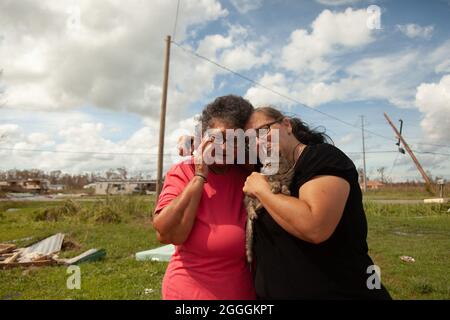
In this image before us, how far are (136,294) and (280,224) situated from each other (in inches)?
194

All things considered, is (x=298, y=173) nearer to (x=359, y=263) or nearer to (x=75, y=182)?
(x=359, y=263)

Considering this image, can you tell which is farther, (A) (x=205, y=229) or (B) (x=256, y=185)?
(A) (x=205, y=229)

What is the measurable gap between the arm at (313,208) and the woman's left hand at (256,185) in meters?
0.08

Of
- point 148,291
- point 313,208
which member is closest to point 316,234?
point 313,208

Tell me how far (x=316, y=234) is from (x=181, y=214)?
66cm

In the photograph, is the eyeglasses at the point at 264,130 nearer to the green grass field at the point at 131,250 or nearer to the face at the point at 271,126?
the face at the point at 271,126

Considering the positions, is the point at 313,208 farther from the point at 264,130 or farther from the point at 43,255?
the point at 43,255

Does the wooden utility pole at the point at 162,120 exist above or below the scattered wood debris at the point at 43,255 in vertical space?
above

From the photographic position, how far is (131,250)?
10148 millimetres

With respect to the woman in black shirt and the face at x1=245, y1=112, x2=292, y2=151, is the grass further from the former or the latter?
the woman in black shirt

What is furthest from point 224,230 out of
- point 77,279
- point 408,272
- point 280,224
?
point 408,272

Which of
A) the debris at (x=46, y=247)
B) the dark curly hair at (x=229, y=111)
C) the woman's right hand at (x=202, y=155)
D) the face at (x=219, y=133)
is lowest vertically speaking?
the debris at (x=46, y=247)

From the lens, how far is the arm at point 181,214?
186 centimetres

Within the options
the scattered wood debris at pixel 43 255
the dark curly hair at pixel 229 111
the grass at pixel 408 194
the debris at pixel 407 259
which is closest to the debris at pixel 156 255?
the scattered wood debris at pixel 43 255
